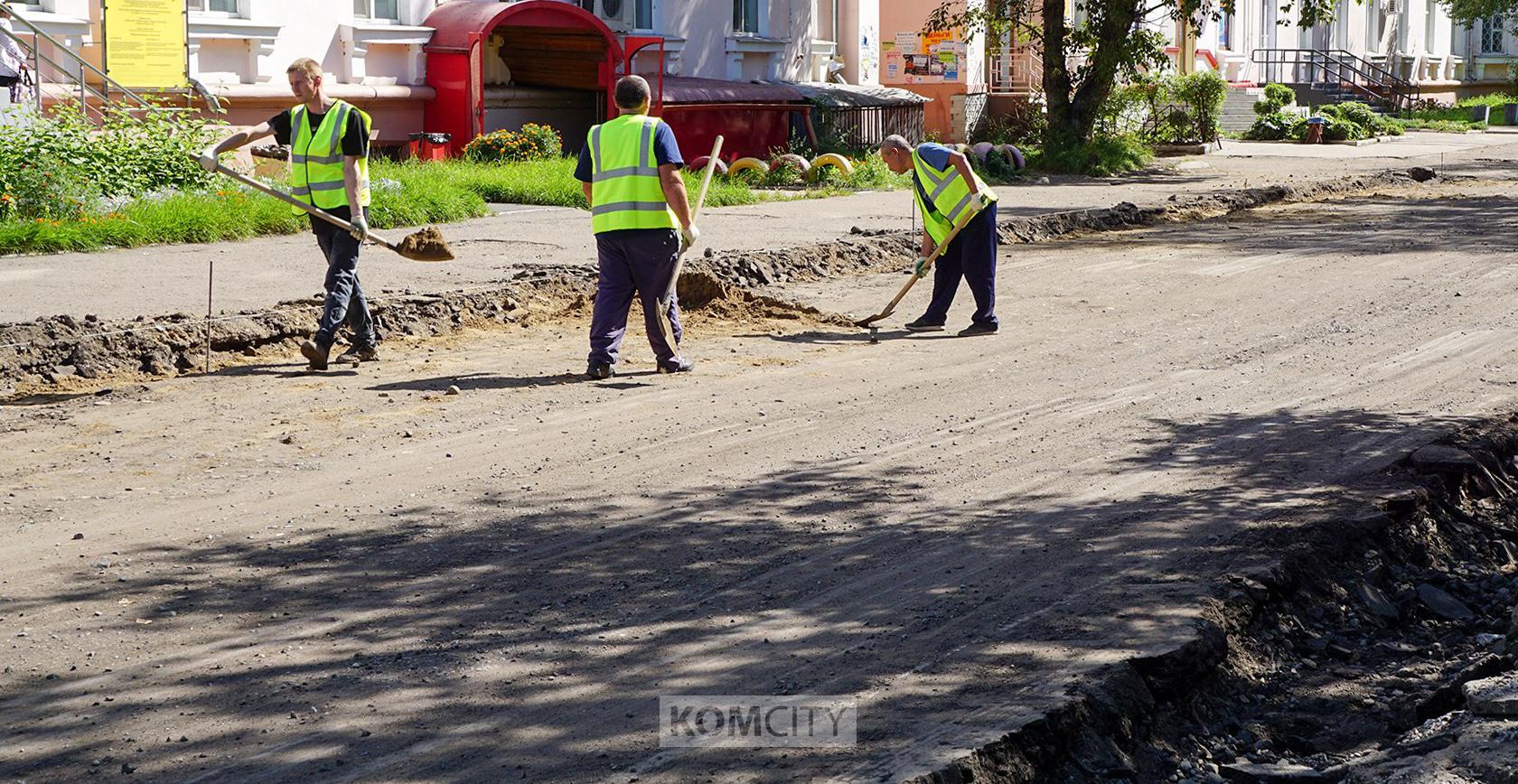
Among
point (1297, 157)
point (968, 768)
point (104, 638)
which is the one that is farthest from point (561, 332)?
point (1297, 157)

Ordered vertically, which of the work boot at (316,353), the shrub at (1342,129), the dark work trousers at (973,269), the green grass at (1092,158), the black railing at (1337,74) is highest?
the black railing at (1337,74)

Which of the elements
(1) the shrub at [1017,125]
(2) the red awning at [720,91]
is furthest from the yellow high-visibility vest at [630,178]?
(1) the shrub at [1017,125]

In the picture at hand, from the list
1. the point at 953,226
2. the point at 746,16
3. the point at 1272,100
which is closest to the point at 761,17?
the point at 746,16

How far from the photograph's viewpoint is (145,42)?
17469 millimetres

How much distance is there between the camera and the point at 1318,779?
172 inches

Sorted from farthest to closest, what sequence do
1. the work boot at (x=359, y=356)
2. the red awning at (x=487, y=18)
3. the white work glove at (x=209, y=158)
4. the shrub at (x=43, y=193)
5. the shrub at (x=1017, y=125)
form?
the shrub at (x=1017, y=125)
the red awning at (x=487, y=18)
the shrub at (x=43, y=193)
the work boot at (x=359, y=356)
the white work glove at (x=209, y=158)

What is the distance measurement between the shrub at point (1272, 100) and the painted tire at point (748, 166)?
19937mm

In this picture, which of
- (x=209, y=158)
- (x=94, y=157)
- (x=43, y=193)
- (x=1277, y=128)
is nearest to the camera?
(x=209, y=158)

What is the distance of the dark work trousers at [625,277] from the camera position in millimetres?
9430

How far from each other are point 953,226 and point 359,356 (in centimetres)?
405

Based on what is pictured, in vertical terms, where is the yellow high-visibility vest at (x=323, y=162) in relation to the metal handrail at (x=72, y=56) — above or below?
below

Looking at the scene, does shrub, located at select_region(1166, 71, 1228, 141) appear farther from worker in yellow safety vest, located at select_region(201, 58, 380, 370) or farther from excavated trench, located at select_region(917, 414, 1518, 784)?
excavated trench, located at select_region(917, 414, 1518, 784)

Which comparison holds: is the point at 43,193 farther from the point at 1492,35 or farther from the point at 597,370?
the point at 1492,35

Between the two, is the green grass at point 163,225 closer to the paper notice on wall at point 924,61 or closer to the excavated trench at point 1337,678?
the excavated trench at point 1337,678
